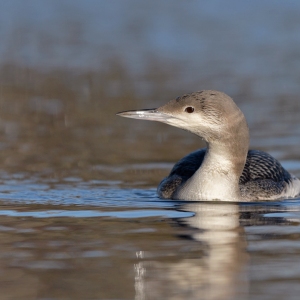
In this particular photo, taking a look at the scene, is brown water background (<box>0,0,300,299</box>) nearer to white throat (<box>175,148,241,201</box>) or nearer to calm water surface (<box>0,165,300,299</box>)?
calm water surface (<box>0,165,300,299</box>)

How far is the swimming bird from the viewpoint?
898cm

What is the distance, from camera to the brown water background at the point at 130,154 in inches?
245

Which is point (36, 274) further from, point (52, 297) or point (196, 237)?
point (196, 237)

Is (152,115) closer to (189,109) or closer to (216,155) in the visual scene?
(189,109)

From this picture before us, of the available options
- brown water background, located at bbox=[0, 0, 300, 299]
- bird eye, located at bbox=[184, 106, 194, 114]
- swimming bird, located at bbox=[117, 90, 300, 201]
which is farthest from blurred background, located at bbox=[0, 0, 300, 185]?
bird eye, located at bbox=[184, 106, 194, 114]

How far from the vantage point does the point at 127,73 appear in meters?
19.6

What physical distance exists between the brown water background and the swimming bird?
0.97ft

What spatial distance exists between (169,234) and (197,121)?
5.99ft

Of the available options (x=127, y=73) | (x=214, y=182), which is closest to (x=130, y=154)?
(x=214, y=182)

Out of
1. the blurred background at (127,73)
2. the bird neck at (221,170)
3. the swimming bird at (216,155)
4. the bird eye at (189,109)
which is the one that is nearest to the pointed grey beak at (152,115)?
the swimming bird at (216,155)

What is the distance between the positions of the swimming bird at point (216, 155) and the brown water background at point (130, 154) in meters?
0.30

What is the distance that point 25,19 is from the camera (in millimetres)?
28797

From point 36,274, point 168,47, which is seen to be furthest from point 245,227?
point 168,47

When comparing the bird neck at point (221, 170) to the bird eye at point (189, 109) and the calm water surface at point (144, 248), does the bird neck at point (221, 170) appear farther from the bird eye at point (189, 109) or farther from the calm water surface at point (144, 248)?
the bird eye at point (189, 109)
